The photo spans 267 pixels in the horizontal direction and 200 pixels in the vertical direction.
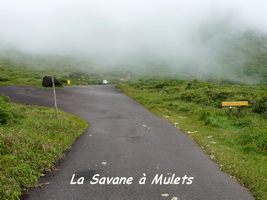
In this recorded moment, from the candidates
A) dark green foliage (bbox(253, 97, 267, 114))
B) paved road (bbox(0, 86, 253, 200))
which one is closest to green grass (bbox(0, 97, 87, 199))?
paved road (bbox(0, 86, 253, 200))

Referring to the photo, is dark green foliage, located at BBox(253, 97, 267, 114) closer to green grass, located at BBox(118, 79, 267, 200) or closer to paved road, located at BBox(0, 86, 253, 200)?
green grass, located at BBox(118, 79, 267, 200)

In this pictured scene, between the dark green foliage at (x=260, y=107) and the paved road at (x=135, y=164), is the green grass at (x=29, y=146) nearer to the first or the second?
the paved road at (x=135, y=164)

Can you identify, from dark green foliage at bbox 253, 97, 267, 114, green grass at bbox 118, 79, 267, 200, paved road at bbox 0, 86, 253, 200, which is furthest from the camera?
dark green foliage at bbox 253, 97, 267, 114

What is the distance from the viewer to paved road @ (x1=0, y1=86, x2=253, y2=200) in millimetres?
13352

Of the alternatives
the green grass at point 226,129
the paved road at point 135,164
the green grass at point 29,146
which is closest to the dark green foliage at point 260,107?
the green grass at point 226,129

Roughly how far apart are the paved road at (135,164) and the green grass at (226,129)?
23.8 inches

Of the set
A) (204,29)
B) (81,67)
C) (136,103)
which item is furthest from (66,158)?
(204,29)

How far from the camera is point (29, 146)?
16.9 m

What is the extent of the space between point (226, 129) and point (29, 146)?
499 inches

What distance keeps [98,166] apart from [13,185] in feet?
13.7

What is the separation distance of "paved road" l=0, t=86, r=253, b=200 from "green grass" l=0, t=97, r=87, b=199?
1.49 ft

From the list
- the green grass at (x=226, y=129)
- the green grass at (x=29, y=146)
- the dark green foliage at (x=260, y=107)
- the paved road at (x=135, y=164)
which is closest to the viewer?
the paved road at (x=135, y=164)

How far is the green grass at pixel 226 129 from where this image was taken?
15.8 metres

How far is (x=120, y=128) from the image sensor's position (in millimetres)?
25859
